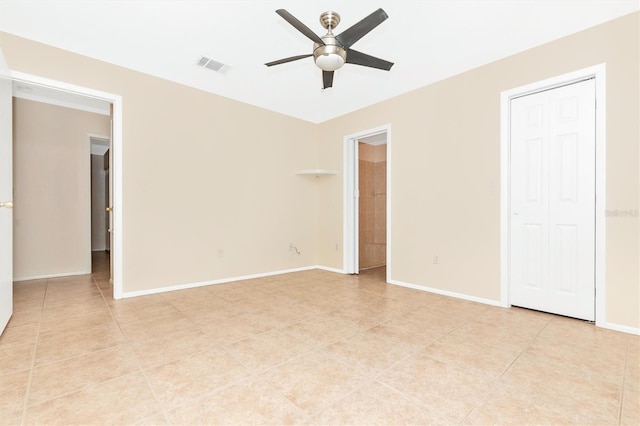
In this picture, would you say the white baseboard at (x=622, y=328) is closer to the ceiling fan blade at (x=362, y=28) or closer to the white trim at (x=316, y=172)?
the ceiling fan blade at (x=362, y=28)

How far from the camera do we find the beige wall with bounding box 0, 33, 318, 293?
11.1ft

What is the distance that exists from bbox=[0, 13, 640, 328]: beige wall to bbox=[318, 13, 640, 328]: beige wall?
0.01 m

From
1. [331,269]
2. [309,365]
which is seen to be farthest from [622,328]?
[331,269]

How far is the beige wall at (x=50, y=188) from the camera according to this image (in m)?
4.33

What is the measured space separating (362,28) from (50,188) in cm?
527

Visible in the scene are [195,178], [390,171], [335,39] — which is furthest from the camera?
[390,171]

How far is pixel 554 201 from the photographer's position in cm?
281

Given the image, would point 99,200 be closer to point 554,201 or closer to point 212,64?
point 212,64

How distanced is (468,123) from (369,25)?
191 centimetres

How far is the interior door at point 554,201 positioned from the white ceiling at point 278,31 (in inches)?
26.4

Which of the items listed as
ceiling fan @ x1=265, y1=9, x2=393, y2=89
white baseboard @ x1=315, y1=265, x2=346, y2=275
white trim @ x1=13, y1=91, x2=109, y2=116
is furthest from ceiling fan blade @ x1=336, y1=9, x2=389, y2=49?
white trim @ x1=13, y1=91, x2=109, y2=116

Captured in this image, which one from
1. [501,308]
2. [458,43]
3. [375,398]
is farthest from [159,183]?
[501,308]

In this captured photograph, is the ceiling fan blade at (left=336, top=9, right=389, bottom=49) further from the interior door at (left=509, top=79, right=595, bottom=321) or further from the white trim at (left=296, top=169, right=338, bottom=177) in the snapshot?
the white trim at (left=296, top=169, right=338, bottom=177)

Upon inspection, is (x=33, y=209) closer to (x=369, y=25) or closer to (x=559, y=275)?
(x=369, y=25)
